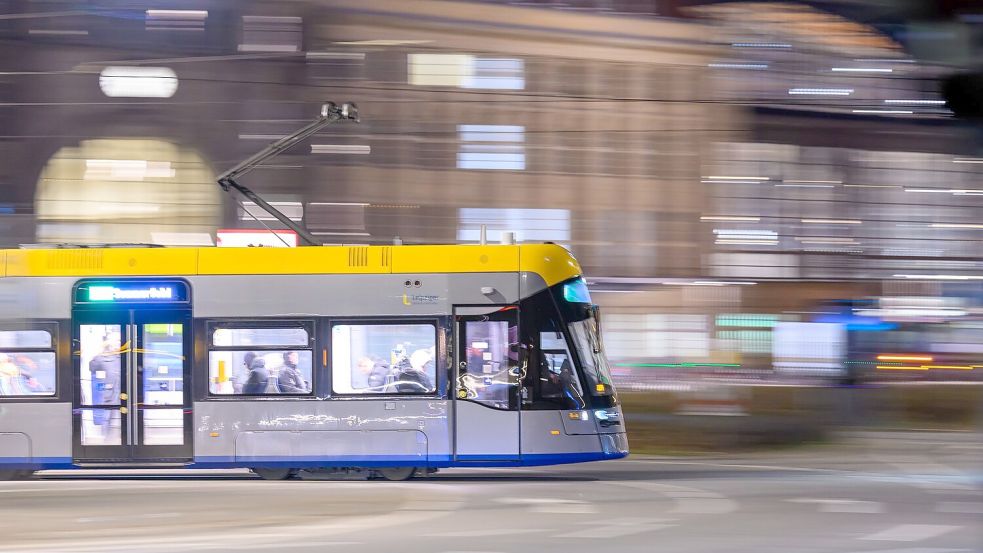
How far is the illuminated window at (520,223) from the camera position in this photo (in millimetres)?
43844

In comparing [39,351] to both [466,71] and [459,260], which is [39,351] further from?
[466,71]

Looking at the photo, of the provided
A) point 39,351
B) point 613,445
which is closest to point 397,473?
point 613,445

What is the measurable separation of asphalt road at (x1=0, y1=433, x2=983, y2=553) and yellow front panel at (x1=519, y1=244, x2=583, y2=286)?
236cm

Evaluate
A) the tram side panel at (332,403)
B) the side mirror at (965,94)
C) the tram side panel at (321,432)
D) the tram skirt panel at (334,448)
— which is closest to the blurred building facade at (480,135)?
the tram side panel at (332,403)

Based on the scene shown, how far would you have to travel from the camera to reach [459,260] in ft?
44.1

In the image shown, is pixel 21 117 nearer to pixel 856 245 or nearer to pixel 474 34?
pixel 474 34

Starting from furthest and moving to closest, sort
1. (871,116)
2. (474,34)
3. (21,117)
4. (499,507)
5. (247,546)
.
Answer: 1. (871,116)
2. (474,34)
3. (21,117)
4. (499,507)
5. (247,546)

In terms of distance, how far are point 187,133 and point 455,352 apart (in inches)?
1181

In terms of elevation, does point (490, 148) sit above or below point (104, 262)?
above

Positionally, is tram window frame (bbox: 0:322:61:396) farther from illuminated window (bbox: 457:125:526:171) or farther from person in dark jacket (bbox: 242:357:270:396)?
illuminated window (bbox: 457:125:526:171)

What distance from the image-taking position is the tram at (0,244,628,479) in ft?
43.3

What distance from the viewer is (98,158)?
40.8 metres

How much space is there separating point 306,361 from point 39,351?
310 cm

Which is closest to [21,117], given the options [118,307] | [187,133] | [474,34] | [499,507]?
[187,133]
